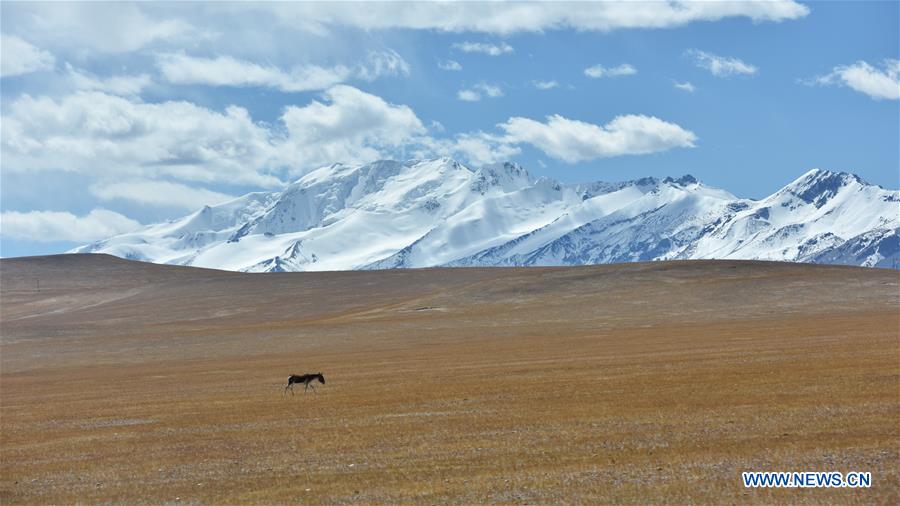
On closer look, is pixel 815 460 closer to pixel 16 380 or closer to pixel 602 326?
pixel 16 380

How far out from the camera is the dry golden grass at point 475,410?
61.8ft

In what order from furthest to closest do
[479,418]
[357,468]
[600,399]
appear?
[600,399] → [479,418] → [357,468]

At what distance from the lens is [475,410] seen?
27781 millimetres

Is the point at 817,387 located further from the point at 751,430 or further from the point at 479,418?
the point at 479,418

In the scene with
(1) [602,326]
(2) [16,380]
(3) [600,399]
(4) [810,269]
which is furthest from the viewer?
(4) [810,269]

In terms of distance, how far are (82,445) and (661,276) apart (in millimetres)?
85740

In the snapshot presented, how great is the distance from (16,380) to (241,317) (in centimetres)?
5232

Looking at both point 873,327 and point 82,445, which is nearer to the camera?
point 82,445

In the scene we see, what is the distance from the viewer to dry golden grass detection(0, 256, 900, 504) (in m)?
18.8

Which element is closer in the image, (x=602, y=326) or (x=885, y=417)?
(x=885, y=417)

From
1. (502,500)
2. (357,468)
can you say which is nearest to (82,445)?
(357,468)

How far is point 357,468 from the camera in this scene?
20.8m

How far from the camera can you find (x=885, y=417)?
2202cm

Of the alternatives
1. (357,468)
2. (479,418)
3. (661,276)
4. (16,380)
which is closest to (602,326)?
(661,276)
